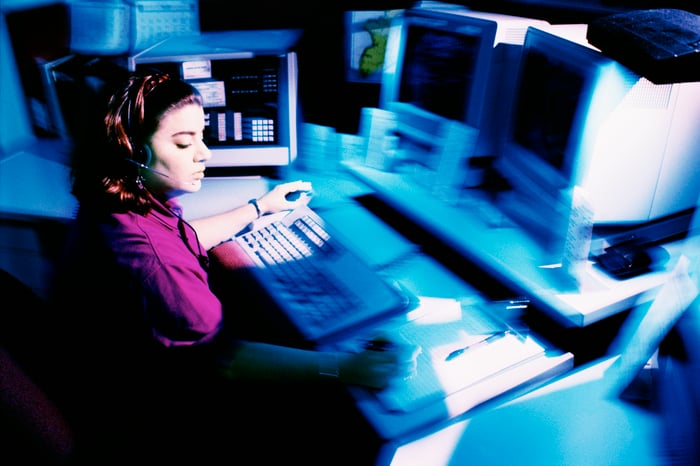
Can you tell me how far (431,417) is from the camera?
2.79 feet

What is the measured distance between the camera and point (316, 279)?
3.76 feet

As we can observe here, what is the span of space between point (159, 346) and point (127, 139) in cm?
43

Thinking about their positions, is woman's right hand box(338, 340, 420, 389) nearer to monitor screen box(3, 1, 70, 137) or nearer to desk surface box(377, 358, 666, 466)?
desk surface box(377, 358, 666, 466)

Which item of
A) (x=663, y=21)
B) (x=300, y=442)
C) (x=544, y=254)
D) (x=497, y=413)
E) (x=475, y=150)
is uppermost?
(x=663, y=21)

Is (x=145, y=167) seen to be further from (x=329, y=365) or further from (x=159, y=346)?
(x=329, y=365)

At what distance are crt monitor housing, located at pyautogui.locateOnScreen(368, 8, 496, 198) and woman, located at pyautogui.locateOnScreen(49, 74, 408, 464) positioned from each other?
635 millimetres

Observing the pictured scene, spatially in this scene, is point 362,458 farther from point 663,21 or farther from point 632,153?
point 663,21

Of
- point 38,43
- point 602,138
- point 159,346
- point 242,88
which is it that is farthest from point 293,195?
point 38,43

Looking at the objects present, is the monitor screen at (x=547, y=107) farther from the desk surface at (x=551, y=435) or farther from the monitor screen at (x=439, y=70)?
the desk surface at (x=551, y=435)

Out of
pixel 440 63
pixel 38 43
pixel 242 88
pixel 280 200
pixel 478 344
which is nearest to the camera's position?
pixel 478 344

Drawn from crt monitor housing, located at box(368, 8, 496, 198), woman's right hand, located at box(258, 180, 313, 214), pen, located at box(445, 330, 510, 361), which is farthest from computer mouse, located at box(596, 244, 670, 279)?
woman's right hand, located at box(258, 180, 313, 214)

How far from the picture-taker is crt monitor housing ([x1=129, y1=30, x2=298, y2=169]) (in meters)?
1.60

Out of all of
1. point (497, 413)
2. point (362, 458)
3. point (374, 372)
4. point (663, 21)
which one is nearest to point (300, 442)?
point (362, 458)

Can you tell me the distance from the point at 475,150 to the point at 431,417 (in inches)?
32.0
